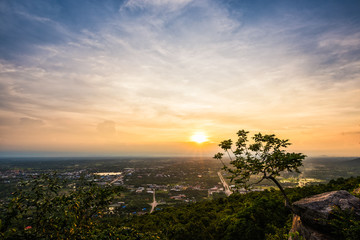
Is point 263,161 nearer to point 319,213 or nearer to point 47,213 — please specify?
point 319,213

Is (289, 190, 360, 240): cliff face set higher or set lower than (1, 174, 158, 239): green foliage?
lower

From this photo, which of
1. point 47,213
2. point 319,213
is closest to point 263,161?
point 319,213

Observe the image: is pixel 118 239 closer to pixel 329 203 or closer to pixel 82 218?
pixel 82 218

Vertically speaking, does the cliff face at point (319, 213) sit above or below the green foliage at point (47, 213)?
below

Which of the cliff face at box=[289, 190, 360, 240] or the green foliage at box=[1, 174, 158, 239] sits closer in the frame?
the green foliage at box=[1, 174, 158, 239]

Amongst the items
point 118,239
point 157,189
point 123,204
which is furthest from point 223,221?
point 157,189

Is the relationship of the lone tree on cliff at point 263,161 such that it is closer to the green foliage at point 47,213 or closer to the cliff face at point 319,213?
the cliff face at point 319,213

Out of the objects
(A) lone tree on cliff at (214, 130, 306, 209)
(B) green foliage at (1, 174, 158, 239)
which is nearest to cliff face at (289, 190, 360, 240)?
(A) lone tree on cliff at (214, 130, 306, 209)

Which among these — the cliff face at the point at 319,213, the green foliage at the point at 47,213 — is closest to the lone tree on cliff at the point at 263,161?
the cliff face at the point at 319,213

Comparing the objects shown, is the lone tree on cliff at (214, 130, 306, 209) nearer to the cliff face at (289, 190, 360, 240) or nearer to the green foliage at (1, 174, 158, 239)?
the cliff face at (289, 190, 360, 240)
